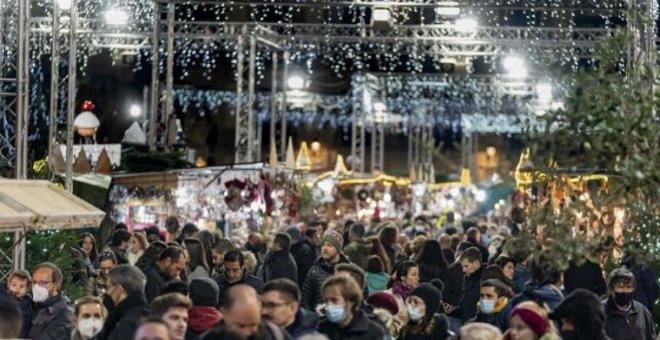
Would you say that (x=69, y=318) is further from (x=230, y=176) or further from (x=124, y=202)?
(x=230, y=176)

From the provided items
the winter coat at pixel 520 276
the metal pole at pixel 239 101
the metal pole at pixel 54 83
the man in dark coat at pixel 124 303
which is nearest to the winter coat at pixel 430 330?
the man in dark coat at pixel 124 303

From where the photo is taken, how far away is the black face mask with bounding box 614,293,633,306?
47.5ft

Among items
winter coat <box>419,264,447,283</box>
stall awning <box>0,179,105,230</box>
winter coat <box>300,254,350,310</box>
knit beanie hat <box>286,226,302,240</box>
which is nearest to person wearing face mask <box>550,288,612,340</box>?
stall awning <box>0,179,105,230</box>

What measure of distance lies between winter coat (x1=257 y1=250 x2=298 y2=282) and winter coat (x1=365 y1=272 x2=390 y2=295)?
113 cm

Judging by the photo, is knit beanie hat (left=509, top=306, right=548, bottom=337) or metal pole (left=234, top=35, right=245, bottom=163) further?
metal pole (left=234, top=35, right=245, bottom=163)

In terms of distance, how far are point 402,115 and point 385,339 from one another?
78.8 metres

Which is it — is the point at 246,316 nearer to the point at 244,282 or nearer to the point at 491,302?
the point at 491,302

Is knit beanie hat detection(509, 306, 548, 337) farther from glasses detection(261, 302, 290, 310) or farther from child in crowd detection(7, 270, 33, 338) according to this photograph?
child in crowd detection(7, 270, 33, 338)

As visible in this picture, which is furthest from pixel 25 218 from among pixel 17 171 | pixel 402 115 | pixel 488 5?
pixel 402 115

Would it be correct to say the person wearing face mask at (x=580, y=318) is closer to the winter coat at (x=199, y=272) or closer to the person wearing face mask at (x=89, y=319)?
the person wearing face mask at (x=89, y=319)

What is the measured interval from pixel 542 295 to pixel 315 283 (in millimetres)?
3695

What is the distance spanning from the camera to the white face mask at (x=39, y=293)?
46.1 ft

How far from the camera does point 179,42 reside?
1790 inches

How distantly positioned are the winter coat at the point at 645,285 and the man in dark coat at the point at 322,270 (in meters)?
2.98
